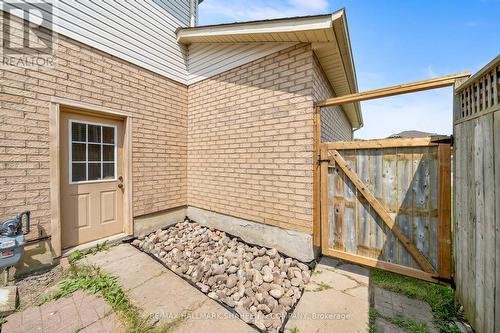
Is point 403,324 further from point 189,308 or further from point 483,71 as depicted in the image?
point 483,71

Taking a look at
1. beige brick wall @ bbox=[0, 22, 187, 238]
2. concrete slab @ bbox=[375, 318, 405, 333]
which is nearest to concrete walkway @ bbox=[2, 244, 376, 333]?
concrete slab @ bbox=[375, 318, 405, 333]

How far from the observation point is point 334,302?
233cm

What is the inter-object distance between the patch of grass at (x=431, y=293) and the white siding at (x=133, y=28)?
5.34 metres

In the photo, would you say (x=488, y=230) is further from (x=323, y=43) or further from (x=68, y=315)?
(x=68, y=315)

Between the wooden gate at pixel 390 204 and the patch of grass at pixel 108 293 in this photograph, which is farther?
the wooden gate at pixel 390 204

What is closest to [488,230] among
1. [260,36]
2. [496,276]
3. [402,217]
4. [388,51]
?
[496,276]

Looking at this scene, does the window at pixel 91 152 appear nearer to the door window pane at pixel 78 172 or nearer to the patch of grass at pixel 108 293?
the door window pane at pixel 78 172

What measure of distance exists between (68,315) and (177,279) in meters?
1.10

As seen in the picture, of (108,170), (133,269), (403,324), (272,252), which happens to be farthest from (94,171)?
(403,324)

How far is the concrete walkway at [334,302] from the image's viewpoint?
2.00 metres

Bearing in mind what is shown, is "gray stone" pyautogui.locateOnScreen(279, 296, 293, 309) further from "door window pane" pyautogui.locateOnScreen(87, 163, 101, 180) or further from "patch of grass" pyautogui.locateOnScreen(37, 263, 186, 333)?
"door window pane" pyautogui.locateOnScreen(87, 163, 101, 180)

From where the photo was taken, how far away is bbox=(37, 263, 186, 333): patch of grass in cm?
196

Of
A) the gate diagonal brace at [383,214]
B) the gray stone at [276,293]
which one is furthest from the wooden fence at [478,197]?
the gray stone at [276,293]

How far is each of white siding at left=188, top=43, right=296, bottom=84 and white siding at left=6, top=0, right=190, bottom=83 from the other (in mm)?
301
